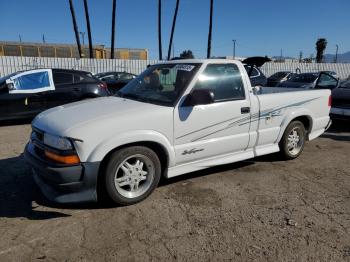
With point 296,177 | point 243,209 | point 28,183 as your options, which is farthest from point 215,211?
point 28,183

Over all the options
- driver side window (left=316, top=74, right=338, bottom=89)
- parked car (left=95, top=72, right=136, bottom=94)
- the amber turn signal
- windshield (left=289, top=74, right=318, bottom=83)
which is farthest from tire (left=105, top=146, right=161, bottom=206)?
parked car (left=95, top=72, right=136, bottom=94)

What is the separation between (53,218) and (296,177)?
135 inches

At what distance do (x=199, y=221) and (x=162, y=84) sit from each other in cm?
193

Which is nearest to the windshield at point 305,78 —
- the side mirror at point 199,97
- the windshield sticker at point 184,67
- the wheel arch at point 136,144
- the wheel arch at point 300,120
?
the wheel arch at point 300,120

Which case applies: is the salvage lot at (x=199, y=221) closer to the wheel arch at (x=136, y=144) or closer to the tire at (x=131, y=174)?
the tire at (x=131, y=174)

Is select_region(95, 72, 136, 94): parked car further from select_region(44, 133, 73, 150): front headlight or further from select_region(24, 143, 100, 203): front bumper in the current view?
select_region(24, 143, 100, 203): front bumper

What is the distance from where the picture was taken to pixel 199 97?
12.6 ft

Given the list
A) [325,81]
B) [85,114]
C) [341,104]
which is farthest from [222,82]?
[325,81]

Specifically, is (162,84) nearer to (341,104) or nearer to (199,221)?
(199,221)

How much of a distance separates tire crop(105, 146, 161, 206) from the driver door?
39cm

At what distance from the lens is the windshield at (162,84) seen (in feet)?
13.2

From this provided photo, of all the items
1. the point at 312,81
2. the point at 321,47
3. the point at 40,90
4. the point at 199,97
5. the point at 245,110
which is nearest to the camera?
the point at 199,97

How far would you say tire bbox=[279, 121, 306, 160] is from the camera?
529 centimetres

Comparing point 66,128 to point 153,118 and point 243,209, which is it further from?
point 243,209
